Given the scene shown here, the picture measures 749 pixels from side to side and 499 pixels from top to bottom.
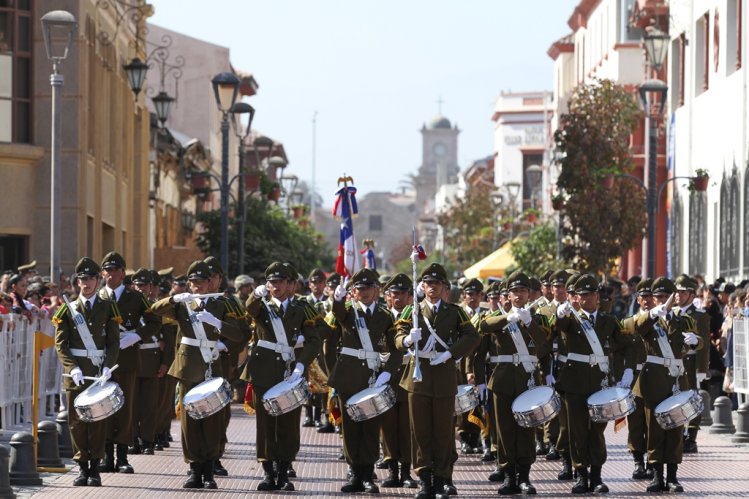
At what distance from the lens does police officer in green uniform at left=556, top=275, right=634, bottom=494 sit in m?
16.8

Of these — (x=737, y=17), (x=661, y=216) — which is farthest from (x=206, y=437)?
(x=661, y=216)

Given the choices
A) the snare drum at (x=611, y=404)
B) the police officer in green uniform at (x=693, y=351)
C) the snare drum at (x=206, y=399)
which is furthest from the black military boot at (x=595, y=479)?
the snare drum at (x=206, y=399)

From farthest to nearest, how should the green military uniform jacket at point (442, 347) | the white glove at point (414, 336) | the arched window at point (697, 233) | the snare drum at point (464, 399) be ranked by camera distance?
the arched window at point (697, 233) → the snare drum at point (464, 399) → the green military uniform jacket at point (442, 347) → the white glove at point (414, 336)

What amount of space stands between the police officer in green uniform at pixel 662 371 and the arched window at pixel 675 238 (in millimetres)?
30742

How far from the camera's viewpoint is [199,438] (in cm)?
1669

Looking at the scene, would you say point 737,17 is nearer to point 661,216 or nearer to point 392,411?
point 661,216

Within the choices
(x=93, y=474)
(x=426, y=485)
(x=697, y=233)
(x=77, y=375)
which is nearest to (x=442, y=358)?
(x=426, y=485)

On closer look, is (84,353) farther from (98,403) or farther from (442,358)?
(442,358)

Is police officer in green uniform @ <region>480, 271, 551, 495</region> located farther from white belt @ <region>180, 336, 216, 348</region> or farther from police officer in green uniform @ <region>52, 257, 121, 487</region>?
police officer in green uniform @ <region>52, 257, 121, 487</region>

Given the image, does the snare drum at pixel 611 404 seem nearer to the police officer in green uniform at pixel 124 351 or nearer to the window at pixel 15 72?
the police officer in green uniform at pixel 124 351

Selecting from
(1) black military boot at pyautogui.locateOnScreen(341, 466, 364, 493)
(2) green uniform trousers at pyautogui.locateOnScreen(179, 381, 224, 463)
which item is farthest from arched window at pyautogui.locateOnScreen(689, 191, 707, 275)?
(2) green uniform trousers at pyautogui.locateOnScreen(179, 381, 224, 463)

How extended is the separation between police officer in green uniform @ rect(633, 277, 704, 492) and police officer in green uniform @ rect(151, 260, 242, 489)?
3.75 m

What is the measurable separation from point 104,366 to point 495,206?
61.1 meters

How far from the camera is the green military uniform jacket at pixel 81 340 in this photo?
669 inches
